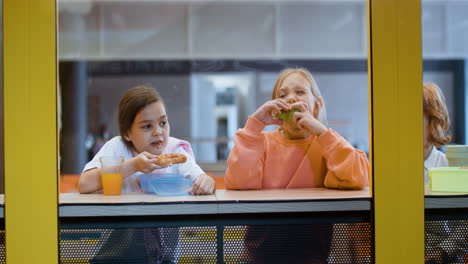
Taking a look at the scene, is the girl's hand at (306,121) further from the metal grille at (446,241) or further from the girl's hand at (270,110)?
the metal grille at (446,241)

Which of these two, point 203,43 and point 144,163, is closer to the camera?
point 144,163

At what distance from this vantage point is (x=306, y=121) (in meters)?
1.98

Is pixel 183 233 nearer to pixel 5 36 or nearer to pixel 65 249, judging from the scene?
pixel 65 249

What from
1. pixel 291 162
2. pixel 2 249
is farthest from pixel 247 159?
pixel 2 249

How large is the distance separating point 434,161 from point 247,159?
0.71 meters

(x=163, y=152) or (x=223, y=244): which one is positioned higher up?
(x=163, y=152)

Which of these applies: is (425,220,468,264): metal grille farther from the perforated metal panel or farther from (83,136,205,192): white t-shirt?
the perforated metal panel

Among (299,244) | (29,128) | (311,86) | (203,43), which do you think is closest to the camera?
(29,128)

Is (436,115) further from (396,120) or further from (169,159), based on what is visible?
(169,159)

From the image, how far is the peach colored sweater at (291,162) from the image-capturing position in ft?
6.37

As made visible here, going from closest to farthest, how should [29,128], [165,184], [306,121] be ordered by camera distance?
[29,128] → [165,184] → [306,121]

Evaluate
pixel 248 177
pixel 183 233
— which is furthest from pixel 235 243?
pixel 248 177

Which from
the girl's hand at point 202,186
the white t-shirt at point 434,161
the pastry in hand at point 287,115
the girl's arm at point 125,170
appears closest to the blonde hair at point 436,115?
the white t-shirt at point 434,161

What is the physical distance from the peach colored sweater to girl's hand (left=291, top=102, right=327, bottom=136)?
3 centimetres
